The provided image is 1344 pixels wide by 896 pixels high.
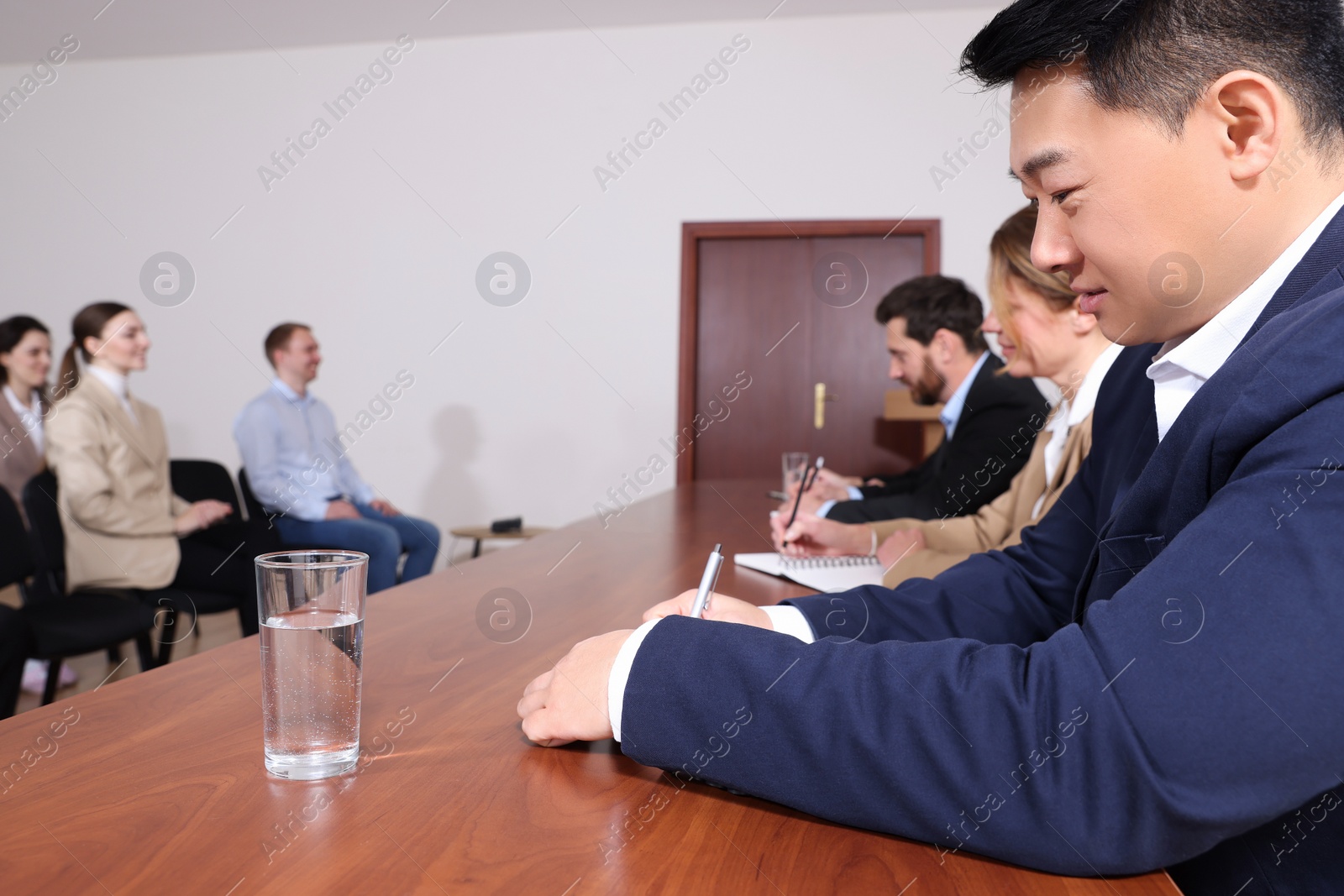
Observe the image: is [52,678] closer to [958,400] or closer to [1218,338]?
[958,400]

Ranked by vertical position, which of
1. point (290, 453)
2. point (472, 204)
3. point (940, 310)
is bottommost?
point (290, 453)

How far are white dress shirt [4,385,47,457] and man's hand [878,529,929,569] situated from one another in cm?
350

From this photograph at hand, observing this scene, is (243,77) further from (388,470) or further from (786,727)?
(786,727)

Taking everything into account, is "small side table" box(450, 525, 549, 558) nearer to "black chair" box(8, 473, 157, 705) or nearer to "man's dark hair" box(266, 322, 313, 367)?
"man's dark hair" box(266, 322, 313, 367)

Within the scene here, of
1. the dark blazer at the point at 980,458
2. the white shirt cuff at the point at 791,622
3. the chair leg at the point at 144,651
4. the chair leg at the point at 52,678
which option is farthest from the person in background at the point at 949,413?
the chair leg at the point at 52,678

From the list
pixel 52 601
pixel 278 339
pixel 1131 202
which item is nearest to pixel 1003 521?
pixel 1131 202

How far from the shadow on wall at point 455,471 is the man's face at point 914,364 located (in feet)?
9.66

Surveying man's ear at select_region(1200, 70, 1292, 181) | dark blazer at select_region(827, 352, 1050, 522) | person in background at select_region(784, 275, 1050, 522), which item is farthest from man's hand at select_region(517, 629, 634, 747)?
dark blazer at select_region(827, 352, 1050, 522)

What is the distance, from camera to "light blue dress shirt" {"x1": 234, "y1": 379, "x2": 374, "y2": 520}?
12.9ft

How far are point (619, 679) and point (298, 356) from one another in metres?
4.03

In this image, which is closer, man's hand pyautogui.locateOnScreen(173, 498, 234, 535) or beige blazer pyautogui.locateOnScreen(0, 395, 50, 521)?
man's hand pyautogui.locateOnScreen(173, 498, 234, 535)

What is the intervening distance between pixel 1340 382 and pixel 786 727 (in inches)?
14.3

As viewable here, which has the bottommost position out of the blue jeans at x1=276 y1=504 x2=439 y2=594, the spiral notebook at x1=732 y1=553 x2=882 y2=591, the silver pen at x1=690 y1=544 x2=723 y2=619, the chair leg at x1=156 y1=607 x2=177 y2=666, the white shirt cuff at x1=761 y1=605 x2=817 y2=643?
the chair leg at x1=156 y1=607 x2=177 y2=666

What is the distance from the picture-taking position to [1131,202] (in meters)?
0.68
